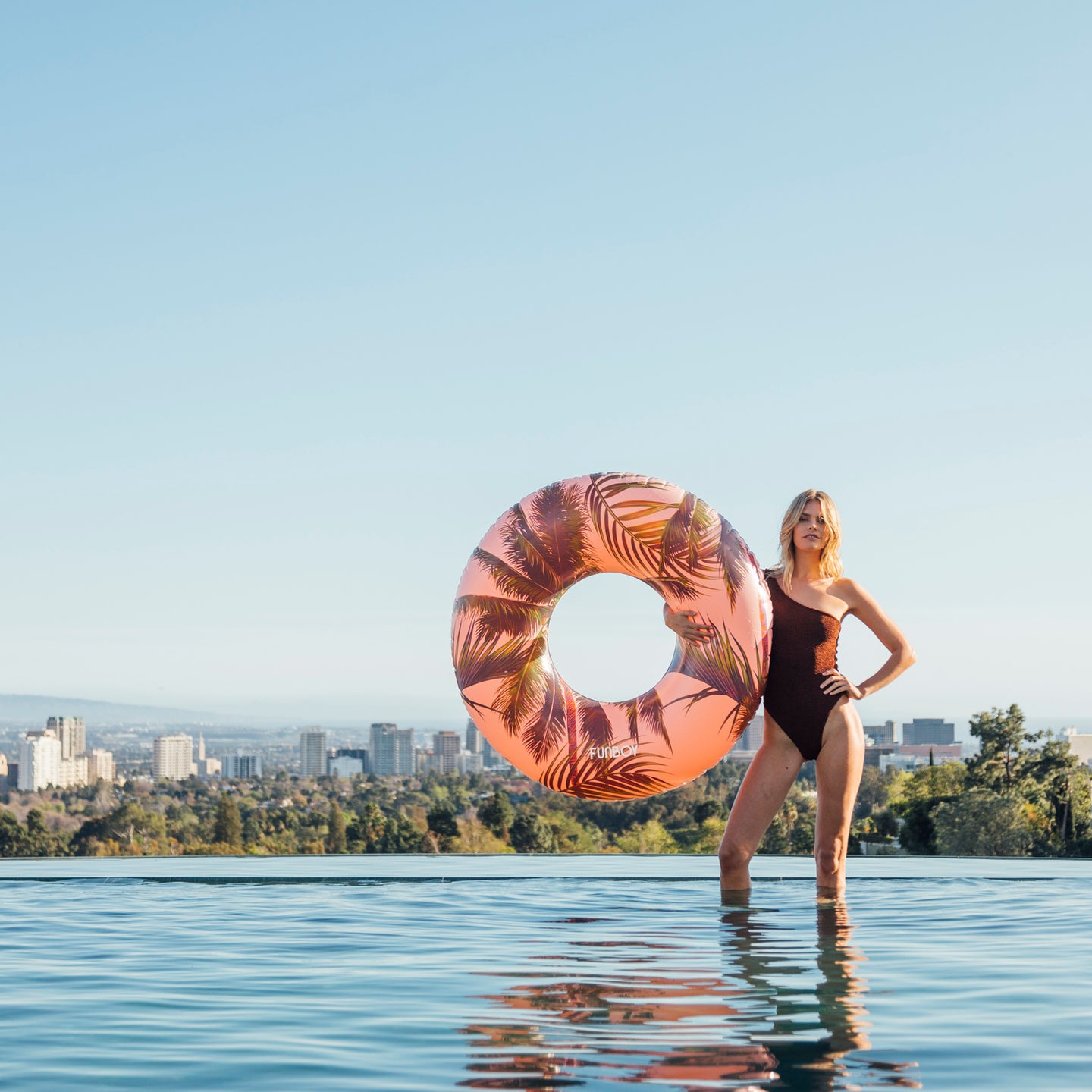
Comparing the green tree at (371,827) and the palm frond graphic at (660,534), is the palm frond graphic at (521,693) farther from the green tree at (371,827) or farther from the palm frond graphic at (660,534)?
the green tree at (371,827)

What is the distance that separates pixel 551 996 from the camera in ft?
13.1

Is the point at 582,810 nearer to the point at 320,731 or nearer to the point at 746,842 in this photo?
the point at 746,842

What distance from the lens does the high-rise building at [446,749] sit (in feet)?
419

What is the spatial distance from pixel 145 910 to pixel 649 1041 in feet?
14.0

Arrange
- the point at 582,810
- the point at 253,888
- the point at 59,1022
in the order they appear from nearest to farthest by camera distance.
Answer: the point at 59,1022 < the point at 253,888 < the point at 582,810

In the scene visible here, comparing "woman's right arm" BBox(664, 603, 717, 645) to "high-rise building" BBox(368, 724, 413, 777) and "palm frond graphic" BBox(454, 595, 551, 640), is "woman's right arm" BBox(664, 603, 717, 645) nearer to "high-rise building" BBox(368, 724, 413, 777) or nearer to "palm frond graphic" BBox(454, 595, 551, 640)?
"palm frond graphic" BBox(454, 595, 551, 640)

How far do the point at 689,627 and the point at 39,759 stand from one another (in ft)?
490

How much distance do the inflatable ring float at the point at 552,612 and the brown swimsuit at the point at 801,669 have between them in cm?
13

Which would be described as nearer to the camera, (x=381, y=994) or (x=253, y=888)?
(x=381, y=994)

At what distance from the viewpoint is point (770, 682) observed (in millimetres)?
6332

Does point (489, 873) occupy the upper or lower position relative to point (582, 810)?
upper

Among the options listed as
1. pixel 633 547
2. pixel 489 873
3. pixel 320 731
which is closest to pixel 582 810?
pixel 489 873

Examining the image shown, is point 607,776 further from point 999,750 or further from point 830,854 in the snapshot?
point 999,750

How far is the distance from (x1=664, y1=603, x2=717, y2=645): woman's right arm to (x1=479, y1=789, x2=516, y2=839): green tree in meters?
41.8
